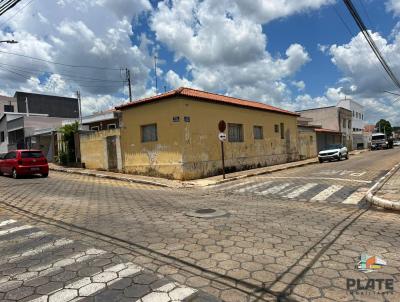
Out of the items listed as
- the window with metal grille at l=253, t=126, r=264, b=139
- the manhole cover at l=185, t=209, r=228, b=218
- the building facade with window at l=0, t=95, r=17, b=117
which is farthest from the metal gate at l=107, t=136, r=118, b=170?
the building facade with window at l=0, t=95, r=17, b=117

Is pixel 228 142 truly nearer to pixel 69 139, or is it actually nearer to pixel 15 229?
pixel 69 139

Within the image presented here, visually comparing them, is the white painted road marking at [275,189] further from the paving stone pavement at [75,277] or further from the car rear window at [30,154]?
the car rear window at [30,154]

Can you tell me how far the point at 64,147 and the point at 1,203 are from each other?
48.5ft

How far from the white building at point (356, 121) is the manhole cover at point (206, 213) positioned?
187 ft

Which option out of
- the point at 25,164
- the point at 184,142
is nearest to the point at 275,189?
the point at 184,142

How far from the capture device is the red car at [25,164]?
694 inches

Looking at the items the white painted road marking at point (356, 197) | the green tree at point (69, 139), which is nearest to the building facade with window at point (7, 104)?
the green tree at point (69, 139)

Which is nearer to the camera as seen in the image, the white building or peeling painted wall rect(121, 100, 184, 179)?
peeling painted wall rect(121, 100, 184, 179)

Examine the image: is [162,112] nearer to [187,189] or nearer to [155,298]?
[187,189]

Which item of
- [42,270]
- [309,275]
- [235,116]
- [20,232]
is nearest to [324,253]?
[309,275]

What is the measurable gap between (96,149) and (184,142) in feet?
25.4

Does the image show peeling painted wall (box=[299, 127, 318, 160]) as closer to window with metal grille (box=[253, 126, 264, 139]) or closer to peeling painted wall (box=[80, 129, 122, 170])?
window with metal grille (box=[253, 126, 264, 139])

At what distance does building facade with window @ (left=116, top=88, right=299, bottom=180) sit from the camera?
53.7 feet

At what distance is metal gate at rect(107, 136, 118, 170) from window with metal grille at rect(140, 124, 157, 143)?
95.3 inches
